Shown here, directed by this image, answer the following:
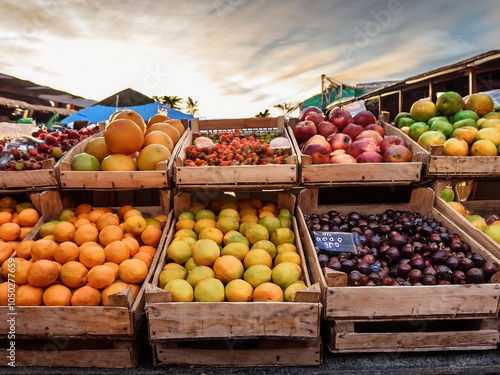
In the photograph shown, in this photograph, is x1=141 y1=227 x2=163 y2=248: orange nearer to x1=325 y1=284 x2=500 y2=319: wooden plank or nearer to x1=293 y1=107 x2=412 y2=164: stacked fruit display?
x1=325 y1=284 x2=500 y2=319: wooden plank

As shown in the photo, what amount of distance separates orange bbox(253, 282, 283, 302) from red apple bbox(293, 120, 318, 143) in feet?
6.08

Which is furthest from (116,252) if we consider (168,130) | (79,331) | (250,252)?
(168,130)

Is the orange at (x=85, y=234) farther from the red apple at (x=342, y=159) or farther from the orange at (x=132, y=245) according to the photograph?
the red apple at (x=342, y=159)

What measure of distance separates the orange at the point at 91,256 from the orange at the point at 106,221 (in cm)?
36

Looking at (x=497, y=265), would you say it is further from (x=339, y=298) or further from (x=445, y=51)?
(x=445, y=51)

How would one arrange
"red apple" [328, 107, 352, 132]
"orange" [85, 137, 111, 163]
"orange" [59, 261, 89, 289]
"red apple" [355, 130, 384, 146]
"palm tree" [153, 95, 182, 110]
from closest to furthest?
1. "orange" [59, 261, 89, 289]
2. "orange" [85, 137, 111, 163]
3. "red apple" [355, 130, 384, 146]
4. "red apple" [328, 107, 352, 132]
5. "palm tree" [153, 95, 182, 110]

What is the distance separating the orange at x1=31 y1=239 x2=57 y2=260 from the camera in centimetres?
206

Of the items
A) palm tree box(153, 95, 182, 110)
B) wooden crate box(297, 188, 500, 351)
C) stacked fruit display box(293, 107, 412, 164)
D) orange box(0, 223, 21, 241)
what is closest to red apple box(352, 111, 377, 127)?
stacked fruit display box(293, 107, 412, 164)

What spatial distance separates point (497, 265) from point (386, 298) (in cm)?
80

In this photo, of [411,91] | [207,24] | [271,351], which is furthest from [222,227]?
[411,91]

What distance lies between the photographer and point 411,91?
998cm

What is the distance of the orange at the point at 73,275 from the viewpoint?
1.93 metres

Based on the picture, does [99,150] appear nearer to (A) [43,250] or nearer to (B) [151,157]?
(B) [151,157]

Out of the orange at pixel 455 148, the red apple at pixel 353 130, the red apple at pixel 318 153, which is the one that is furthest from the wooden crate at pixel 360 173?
the red apple at pixel 353 130
